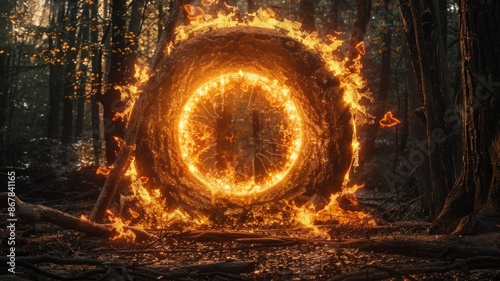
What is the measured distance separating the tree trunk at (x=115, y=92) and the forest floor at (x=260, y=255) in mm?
5636

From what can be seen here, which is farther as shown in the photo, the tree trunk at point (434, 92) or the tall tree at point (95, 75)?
the tall tree at point (95, 75)

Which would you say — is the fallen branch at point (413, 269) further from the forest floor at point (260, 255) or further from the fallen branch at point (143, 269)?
the fallen branch at point (143, 269)

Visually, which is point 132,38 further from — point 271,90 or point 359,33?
point 359,33

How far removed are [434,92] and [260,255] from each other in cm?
318

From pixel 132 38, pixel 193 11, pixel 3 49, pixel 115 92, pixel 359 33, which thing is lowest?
pixel 115 92

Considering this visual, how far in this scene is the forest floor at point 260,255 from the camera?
14.1 ft

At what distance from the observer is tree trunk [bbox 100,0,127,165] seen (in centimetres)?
1294

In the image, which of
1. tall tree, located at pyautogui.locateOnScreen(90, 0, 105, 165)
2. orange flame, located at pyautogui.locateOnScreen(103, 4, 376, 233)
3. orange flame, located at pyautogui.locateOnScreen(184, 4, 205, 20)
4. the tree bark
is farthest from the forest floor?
tall tree, located at pyautogui.locateOnScreen(90, 0, 105, 165)

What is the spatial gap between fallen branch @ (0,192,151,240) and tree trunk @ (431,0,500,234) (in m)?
4.12

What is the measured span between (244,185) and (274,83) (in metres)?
2.23

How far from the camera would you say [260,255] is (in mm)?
5719

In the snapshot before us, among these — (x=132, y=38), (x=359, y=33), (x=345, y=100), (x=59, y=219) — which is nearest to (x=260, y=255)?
(x=59, y=219)

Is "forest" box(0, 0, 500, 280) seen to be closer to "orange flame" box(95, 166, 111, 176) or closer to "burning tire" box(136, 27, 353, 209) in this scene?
"burning tire" box(136, 27, 353, 209)

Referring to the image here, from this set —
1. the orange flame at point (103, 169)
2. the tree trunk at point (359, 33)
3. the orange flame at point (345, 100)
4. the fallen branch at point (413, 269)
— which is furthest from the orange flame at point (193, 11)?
the fallen branch at point (413, 269)
